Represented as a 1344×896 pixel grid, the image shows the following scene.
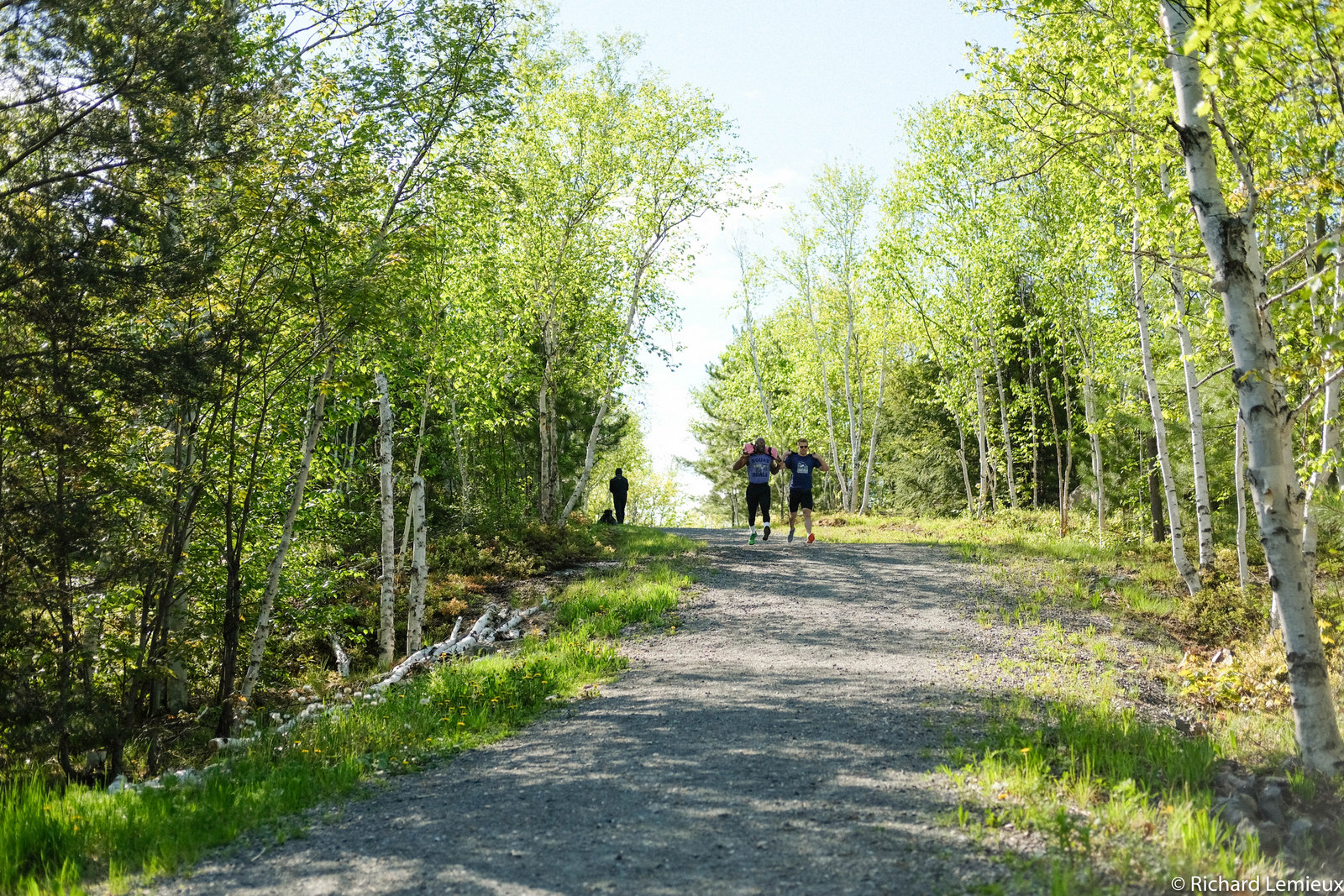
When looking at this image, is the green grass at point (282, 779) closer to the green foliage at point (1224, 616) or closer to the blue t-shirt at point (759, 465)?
the blue t-shirt at point (759, 465)

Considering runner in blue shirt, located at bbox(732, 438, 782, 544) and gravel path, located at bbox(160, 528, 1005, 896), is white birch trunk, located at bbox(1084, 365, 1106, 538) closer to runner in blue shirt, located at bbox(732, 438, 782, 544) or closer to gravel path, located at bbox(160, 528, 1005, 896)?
runner in blue shirt, located at bbox(732, 438, 782, 544)

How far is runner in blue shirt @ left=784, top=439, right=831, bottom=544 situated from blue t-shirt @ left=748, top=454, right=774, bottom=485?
0.39 meters

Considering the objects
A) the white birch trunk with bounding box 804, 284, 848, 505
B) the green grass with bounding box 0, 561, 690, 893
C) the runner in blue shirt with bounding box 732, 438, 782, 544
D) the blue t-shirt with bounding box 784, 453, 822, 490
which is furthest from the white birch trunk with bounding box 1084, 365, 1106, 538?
the green grass with bounding box 0, 561, 690, 893

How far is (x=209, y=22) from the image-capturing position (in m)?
8.28

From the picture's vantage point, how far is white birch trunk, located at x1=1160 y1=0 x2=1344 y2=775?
5387 mm

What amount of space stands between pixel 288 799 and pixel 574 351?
16.8 metres


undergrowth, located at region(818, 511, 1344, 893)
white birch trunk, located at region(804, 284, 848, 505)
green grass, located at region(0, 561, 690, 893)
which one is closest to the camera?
undergrowth, located at region(818, 511, 1344, 893)

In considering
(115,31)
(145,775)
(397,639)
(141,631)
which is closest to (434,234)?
(115,31)

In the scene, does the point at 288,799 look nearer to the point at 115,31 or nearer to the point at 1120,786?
the point at 1120,786

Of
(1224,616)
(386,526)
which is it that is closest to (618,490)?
(386,526)

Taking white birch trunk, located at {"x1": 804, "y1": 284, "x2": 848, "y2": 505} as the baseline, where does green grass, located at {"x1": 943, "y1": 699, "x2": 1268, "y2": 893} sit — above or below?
below

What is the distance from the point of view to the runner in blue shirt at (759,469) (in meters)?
16.7

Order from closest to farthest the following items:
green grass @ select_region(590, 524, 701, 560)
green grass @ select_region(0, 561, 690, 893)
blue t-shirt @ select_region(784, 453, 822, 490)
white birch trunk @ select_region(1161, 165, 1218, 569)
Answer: green grass @ select_region(0, 561, 690, 893) → white birch trunk @ select_region(1161, 165, 1218, 569) → blue t-shirt @ select_region(784, 453, 822, 490) → green grass @ select_region(590, 524, 701, 560)

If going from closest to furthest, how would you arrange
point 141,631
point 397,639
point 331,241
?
1. point 141,631
2. point 331,241
3. point 397,639
